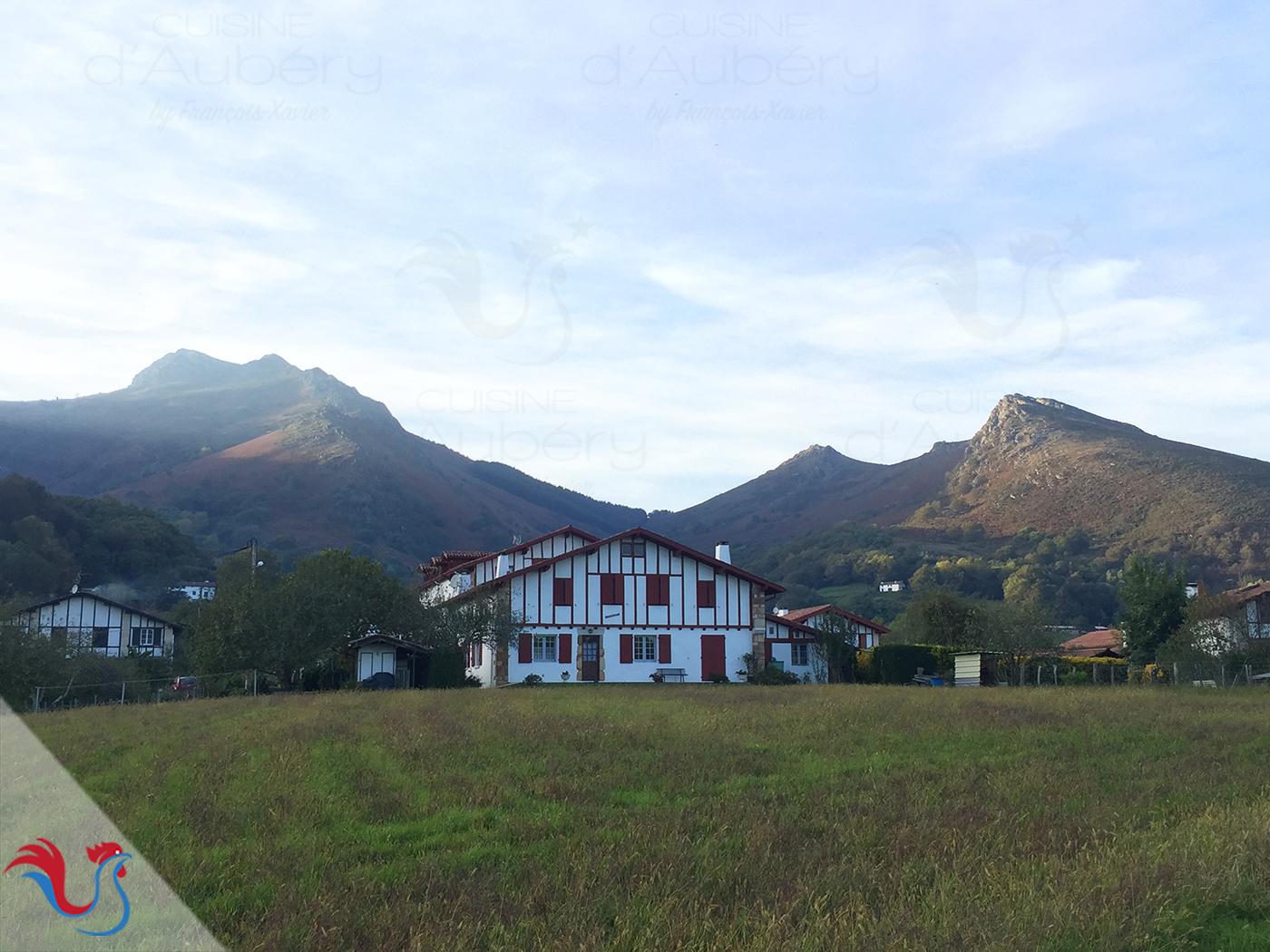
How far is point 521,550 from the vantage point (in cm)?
6106

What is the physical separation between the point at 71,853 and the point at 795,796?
24.5ft

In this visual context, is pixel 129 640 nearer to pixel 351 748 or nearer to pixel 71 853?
pixel 351 748

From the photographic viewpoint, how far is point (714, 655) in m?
47.7

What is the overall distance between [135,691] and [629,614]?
20.5m

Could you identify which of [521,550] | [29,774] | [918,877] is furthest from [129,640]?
[918,877]

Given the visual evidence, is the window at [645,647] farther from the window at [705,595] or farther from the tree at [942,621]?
the tree at [942,621]

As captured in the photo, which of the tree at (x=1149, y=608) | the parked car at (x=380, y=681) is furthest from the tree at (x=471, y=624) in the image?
the tree at (x=1149, y=608)

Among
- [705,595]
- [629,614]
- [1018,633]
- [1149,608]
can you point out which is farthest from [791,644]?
[1149,608]

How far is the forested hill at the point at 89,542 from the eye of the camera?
97375 millimetres

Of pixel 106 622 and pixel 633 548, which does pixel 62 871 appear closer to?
pixel 633 548

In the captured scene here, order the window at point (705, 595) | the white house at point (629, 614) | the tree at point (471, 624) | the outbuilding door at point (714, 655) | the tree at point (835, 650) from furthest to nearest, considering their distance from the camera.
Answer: the window at point (705, 595) < the tree at point (835, 650) < the outbuilding door at point (714, 655) < the white house at point (629, 614) < the tree at point (471, 624)

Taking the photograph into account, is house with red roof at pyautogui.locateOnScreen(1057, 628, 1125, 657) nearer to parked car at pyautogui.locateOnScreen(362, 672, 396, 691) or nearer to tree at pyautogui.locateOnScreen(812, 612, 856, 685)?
tree at pyautogui.locateOnScreen(812, 612, 856, 685)

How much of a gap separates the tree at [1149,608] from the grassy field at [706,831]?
1248 inches

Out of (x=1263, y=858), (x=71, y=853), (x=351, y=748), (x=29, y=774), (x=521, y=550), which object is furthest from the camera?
(x=521, y=550)
